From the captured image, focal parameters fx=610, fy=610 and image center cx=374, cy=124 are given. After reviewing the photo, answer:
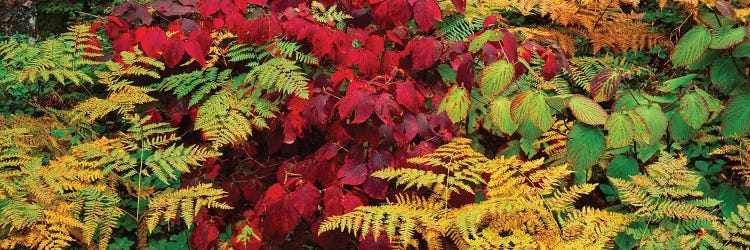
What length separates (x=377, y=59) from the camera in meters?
2.31

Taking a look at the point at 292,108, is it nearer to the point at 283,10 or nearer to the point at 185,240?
the point at 283,10

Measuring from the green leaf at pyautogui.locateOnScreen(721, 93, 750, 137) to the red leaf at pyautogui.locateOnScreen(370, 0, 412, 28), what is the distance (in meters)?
1.18

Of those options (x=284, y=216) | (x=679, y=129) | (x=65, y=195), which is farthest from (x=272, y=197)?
(x=679, y=129)

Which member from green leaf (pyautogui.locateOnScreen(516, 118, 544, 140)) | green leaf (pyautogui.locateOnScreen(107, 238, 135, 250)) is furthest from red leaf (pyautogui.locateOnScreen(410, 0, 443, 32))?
green leaf (pyautogui.locateOnScreen(107, 238, 135, 250))

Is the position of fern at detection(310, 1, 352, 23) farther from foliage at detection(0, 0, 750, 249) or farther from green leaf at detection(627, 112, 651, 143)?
green leaf at detection(627, 112, 651, 143)

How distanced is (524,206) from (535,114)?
0.32 metres

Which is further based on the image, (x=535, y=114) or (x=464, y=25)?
(x=464, y=25)

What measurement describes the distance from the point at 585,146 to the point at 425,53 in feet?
2.19

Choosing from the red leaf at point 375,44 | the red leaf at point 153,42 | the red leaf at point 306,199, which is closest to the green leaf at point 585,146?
the red leaf at point 375,44

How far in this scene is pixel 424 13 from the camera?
2.24m

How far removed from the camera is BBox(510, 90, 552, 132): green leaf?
2.02 m

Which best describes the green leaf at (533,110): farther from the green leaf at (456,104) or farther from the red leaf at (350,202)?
the red leaf at (350,202)

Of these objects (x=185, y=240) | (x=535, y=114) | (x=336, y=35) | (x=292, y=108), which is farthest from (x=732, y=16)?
(x=185, y=240)

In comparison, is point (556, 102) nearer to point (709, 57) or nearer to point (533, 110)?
point (533, 110)
